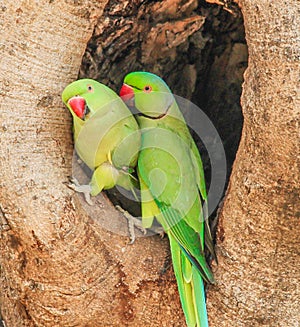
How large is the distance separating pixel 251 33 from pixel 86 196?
3.04 ft

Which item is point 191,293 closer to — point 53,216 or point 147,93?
point 53,216

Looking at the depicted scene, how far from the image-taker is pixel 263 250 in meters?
2.21

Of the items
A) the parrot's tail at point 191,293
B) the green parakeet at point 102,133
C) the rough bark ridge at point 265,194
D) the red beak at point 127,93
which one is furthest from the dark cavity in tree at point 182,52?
the rough bark ridge at point 265,194

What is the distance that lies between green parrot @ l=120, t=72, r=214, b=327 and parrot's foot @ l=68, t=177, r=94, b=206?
0.30 m

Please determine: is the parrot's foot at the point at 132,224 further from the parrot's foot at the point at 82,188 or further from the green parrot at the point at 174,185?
the parrot's foot at the point at 82,188

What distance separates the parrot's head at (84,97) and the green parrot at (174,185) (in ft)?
0.96

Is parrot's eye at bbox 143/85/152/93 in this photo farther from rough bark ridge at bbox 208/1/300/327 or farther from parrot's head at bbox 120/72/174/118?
rough bark ridge at bbox 208/1/300/327

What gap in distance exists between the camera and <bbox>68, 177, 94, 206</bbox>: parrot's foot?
7.61 ft

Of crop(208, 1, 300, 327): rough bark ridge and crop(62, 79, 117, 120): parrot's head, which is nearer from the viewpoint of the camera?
crop(208, 1, 300, 327): rough bark ridge

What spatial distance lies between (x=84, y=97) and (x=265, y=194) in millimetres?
839

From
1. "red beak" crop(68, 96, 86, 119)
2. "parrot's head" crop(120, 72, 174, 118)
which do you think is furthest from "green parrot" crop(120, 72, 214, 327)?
"red beak" crop(68, 96, 86, 119)

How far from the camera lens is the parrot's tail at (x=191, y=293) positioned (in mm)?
2318

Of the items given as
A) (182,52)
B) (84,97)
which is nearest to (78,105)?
(84,97)

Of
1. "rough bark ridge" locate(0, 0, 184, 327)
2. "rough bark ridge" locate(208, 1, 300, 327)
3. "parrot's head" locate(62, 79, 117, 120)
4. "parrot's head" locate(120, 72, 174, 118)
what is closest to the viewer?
"rough bark ridge" locate(208, 1, 300, 327)
